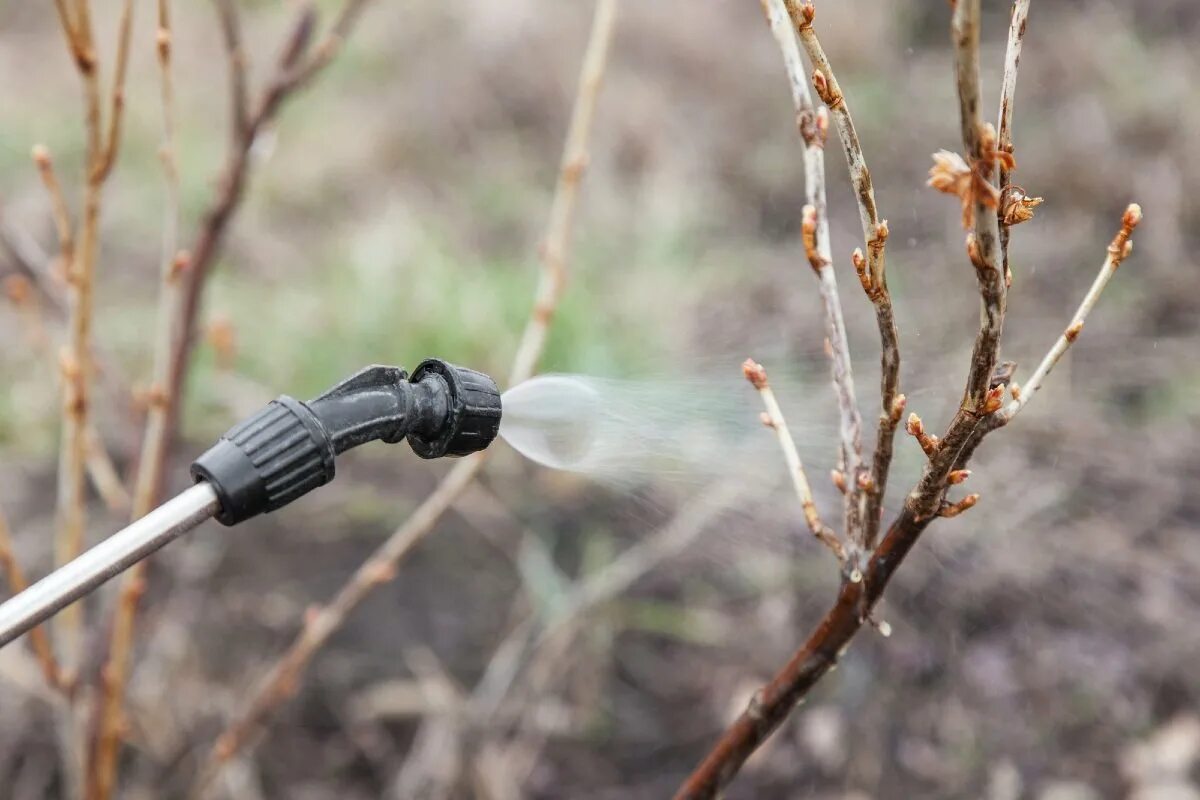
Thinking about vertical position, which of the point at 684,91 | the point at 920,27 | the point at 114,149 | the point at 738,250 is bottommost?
the point at 114,149

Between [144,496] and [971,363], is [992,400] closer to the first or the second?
[971,363]

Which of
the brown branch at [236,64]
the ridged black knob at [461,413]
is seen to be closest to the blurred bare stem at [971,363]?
the ridged black knob at [461,413]

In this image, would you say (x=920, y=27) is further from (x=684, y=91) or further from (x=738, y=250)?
(x=738, y=250)

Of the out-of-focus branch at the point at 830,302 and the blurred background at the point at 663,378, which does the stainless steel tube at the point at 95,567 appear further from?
A: the blurred background at the point at 663,378

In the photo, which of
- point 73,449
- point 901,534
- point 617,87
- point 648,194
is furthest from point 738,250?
point 901,534

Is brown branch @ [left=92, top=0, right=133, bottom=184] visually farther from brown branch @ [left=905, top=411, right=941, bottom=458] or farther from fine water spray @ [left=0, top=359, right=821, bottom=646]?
brown branch @ [left=905, top=411, right=941, bottom=458]
